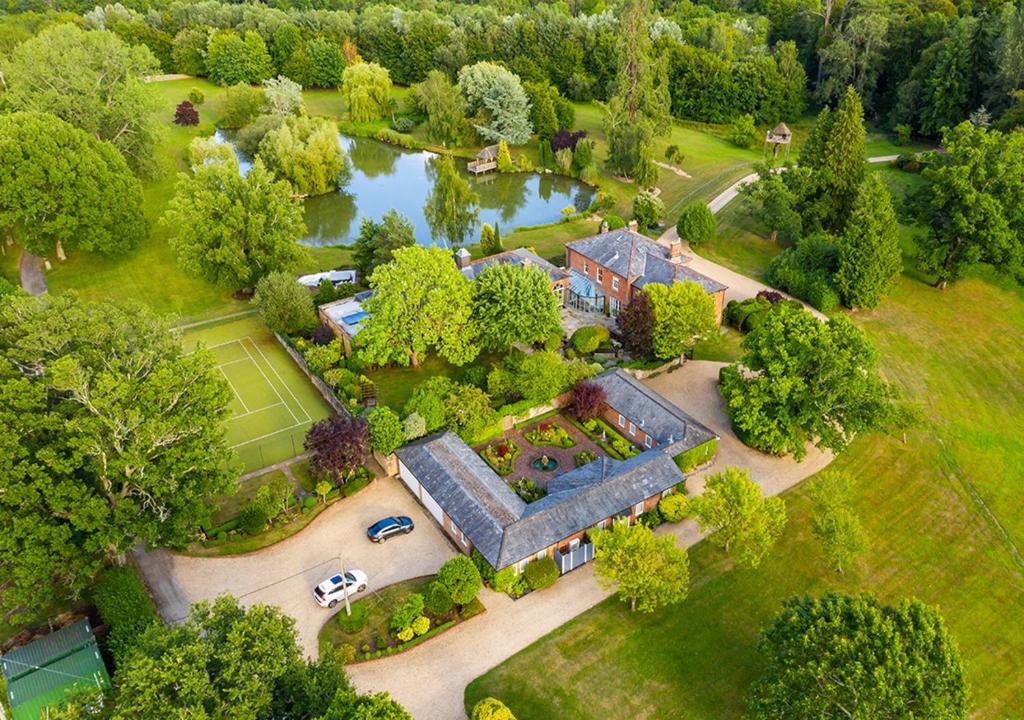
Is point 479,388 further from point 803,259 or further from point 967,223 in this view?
point 967,223

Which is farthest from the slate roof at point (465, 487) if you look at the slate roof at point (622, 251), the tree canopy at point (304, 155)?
the tree canopy at point (304, 155)

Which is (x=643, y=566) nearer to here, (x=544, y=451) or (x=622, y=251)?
(x=544, y=451)

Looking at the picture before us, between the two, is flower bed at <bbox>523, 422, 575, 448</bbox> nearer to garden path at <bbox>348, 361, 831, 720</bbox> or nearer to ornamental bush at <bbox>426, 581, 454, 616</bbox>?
garden path at <bbox>348, 361, 831, 720</bbox>

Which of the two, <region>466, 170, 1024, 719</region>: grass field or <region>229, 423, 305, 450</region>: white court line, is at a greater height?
<region>466, 170, 1024, 719</region>: grass field

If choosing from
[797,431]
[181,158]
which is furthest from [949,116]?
[181,158]

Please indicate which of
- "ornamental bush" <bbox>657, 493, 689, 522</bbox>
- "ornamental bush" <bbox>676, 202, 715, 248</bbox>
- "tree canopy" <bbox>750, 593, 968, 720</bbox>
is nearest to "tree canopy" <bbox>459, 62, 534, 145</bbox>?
"ornamental bush" <bbox>676, 202, 715, 248</bbox>

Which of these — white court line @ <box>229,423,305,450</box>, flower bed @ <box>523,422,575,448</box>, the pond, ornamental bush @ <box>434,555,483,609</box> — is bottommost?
the pond

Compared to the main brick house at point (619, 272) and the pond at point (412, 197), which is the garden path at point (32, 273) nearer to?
the pond at point (412, 197)
